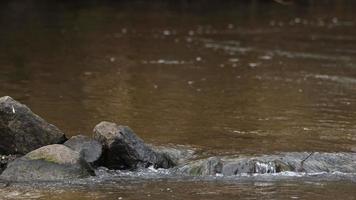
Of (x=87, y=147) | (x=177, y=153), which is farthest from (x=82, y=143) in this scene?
(x=177, y=153)

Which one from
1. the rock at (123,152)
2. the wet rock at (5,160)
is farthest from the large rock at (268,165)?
the wet rock at (5,160)

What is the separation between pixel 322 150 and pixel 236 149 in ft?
4.43

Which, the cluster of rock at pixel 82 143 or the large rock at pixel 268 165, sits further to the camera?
the cluster of rock at pixel 82 143

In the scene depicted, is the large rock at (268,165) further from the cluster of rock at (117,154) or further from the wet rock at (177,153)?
the wet rock at (177,153)

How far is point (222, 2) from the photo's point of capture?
4584cm

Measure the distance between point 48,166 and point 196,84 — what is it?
8683 millimetres

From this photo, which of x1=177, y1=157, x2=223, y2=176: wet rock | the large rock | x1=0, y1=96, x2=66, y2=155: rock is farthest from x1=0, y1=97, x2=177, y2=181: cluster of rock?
the large rock

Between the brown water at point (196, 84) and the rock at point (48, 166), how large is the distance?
401mm

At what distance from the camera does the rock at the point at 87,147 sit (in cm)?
1152

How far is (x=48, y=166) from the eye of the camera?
10.9 m

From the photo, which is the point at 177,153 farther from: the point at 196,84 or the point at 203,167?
the point at 196,84

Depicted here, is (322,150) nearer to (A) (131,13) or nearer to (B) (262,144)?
(B) (262,144)

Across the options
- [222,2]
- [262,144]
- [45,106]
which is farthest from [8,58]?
[222,2]

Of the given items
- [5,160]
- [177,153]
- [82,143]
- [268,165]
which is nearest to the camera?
[5,160]
